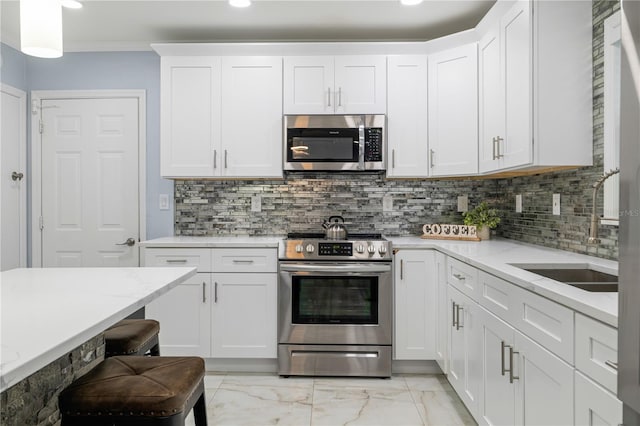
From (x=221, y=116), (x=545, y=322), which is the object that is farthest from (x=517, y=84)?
(x=221, y=116)

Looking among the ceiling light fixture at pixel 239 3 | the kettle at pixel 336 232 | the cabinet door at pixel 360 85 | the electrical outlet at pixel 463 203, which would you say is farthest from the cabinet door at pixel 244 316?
the ceiling light fixture at pixel 239 3

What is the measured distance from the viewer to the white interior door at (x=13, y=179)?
3.31 meters

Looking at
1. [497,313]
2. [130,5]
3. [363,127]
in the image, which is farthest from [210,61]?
[497,313]

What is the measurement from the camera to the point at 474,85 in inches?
113

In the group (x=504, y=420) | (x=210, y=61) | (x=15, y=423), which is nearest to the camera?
(x=15, y=423)

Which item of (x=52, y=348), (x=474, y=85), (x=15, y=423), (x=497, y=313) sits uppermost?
(x=474, y=85)

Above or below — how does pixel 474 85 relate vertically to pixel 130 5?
below

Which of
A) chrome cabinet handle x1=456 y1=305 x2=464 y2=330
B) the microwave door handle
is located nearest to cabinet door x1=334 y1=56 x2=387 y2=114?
the microwave door handle

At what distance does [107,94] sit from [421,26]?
104 inches

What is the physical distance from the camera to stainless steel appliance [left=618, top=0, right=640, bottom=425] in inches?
28.4

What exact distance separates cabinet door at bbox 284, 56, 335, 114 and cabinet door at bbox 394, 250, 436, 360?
4.15 feet

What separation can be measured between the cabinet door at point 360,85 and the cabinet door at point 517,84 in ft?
2.97

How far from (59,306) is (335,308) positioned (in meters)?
1.97

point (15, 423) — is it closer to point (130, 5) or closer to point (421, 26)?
point (130, 5)
